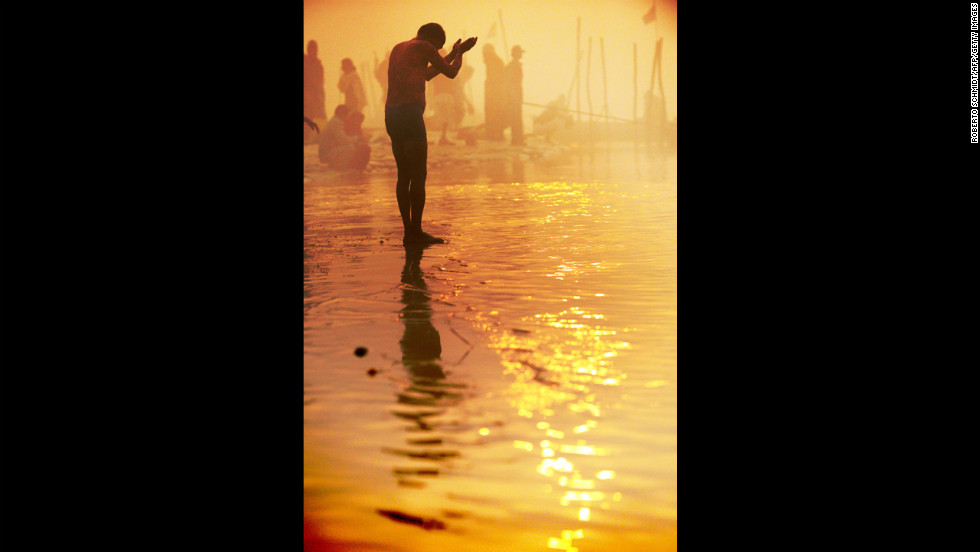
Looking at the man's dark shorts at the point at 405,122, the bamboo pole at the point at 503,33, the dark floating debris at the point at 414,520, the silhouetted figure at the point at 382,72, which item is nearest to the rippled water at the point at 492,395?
the dark floating debris at the point at 414,520

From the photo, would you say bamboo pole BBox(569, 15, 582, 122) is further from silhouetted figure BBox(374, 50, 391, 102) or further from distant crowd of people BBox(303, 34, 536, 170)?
silhouetted figure BBox(374, 50, 391, 102)

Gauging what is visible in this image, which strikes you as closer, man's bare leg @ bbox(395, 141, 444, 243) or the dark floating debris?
the dark floating debris

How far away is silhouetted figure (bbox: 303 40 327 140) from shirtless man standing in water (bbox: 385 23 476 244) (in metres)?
0.81

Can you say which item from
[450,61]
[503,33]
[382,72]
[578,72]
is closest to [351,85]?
[382,72]

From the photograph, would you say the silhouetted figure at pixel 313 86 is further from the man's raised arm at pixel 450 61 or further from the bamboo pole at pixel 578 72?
the bamboo pole at pixel 578 72

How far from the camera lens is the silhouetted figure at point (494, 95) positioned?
3.62 m

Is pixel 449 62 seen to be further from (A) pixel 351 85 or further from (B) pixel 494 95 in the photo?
(B) pixel 494 95

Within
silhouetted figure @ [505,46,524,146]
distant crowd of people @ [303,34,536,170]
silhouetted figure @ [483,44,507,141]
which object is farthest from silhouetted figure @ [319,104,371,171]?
silhouetted figure @ [505,46,524,146]

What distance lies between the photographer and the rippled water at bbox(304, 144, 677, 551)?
111cm
